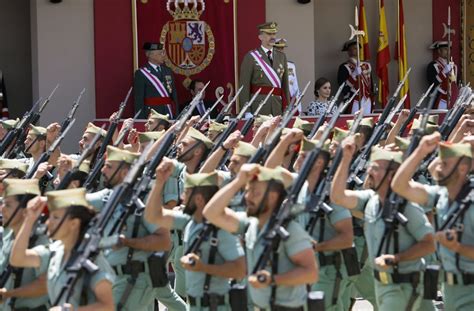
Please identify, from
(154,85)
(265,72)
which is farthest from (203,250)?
(154,85)

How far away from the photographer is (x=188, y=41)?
56.1 feet

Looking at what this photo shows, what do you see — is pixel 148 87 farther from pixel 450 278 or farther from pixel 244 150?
pixel 450 278

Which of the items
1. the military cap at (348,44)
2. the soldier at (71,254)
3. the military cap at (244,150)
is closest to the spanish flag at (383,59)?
the military cap at (348,44)

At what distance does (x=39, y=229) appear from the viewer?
8.29 m

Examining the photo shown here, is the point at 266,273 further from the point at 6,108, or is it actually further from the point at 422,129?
the point at 6,108

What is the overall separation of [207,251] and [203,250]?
0.03m

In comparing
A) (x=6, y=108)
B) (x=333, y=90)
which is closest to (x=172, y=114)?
(x=6, y=108)

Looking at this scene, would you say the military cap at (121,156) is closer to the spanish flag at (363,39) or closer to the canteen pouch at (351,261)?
the canteen pouch at (351,261)

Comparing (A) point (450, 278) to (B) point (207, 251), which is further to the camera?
(A) point (450, 278)

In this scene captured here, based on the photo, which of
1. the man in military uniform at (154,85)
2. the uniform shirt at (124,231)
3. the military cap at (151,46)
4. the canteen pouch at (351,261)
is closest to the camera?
the uniform shirt at (124,231)

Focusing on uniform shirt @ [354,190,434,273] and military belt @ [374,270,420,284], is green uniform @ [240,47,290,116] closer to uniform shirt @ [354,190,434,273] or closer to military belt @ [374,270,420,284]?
uniform shirt @ [354,190,434,273]

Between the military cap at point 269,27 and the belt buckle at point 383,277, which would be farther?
the military cap at point 269,27

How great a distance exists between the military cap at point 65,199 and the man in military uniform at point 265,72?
8550 mm

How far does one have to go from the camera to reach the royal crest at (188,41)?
1700 cm
